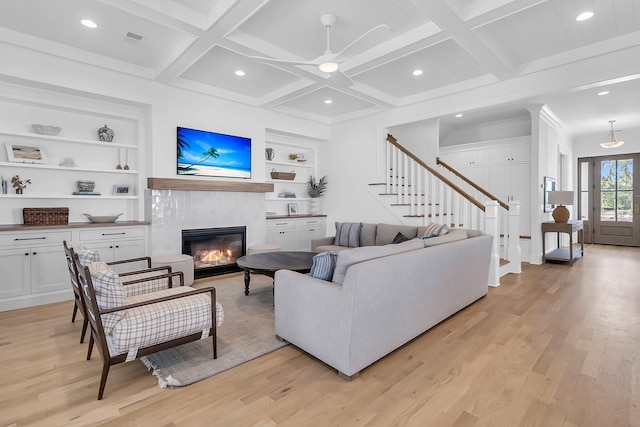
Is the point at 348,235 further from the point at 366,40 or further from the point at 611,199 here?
the point at 611,199

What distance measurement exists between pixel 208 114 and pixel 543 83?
4.86 m

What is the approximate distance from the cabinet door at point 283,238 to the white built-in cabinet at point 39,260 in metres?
2.62

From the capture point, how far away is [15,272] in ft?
12.0

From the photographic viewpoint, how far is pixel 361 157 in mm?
6566

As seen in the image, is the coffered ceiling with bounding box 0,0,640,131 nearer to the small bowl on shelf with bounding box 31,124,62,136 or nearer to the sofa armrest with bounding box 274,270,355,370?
the small bowl on shelf with bounding box 31,124,62,136

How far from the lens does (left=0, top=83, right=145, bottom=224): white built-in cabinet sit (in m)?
4.03

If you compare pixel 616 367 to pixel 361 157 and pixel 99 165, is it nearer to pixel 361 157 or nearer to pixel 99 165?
pixel 361 157

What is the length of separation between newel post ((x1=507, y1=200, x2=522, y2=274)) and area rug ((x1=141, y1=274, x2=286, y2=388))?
402cm

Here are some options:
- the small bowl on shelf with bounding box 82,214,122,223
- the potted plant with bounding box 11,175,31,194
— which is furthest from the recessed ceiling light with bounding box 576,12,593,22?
the potted plant with bounding box 11,175,31,194

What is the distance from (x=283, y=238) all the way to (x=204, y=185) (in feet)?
6.46

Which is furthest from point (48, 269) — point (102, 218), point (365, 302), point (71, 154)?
point (365, 302)

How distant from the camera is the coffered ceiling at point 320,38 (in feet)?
10.0

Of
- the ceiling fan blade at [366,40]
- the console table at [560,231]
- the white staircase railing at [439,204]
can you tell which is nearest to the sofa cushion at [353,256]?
the ceiling fan blade at [366,40]

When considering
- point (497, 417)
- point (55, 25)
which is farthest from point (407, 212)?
point (55, 25)
